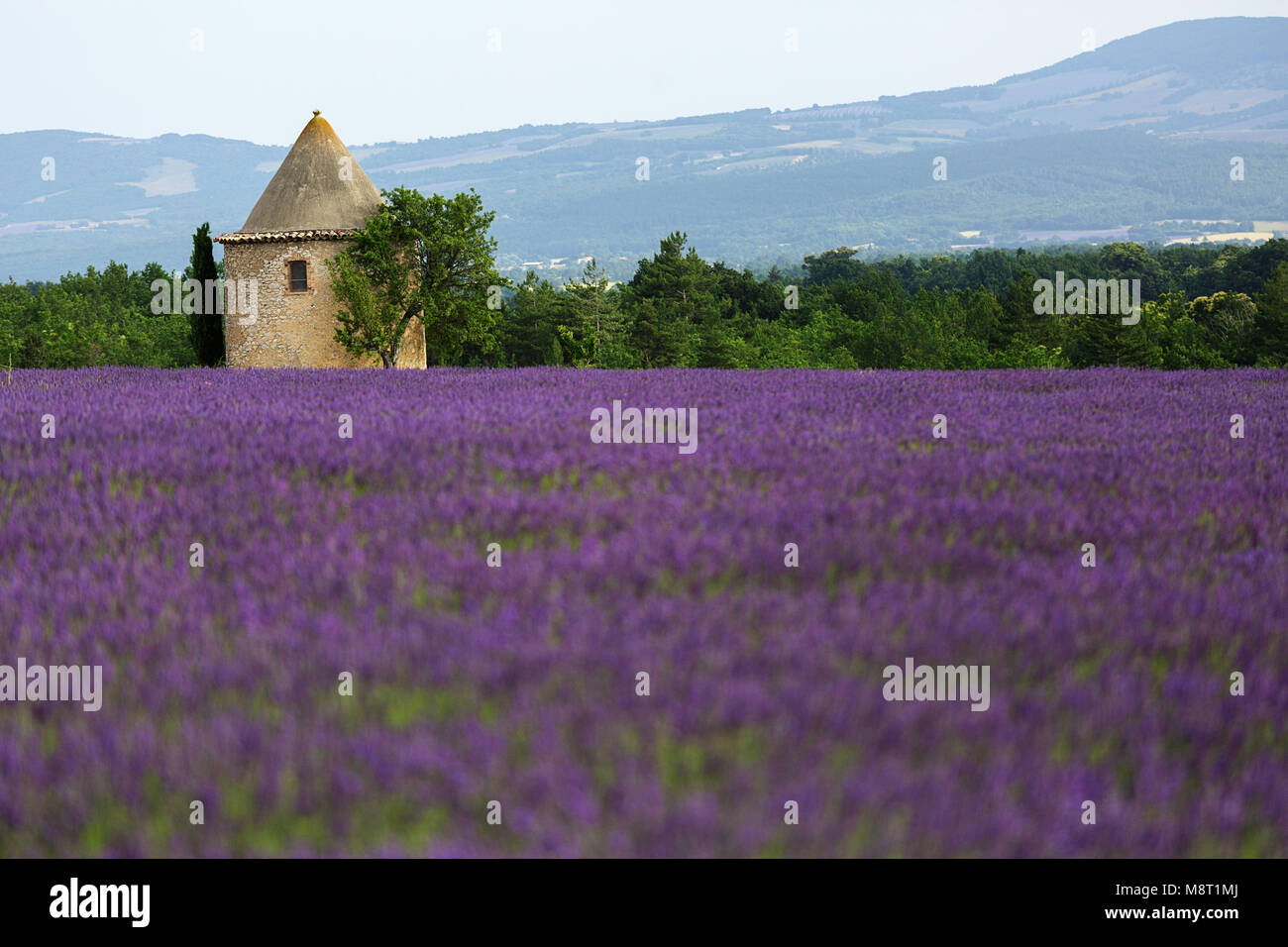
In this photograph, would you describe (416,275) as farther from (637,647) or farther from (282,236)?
(637,647)

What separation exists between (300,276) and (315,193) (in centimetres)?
371

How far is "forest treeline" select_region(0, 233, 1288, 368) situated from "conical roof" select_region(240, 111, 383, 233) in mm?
17953

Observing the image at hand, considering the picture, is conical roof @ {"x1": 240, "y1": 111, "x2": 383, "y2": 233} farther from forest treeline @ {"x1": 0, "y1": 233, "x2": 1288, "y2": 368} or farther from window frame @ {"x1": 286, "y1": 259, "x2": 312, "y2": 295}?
forest treeline @ {"x1": 0, "y1": 233, "x2": 1288, "y2": 368}

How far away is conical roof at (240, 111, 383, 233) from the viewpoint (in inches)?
1715

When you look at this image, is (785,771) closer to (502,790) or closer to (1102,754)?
(502,790)

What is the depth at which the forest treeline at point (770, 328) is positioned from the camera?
83750mm

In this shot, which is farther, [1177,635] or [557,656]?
[1177,635]

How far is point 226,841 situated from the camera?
6.58 ft

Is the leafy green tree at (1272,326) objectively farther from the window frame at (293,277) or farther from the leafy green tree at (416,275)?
the window frame at (293,277)

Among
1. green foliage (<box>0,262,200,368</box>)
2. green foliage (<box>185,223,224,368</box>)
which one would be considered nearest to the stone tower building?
green foliage (<box>185,223,224,368</box>)

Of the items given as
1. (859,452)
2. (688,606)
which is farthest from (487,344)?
(688,606)

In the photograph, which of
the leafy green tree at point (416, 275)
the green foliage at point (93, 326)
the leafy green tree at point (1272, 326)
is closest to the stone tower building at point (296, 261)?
the leafy green tree at point (416, 275)

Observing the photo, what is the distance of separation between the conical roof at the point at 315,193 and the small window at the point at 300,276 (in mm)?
1371
